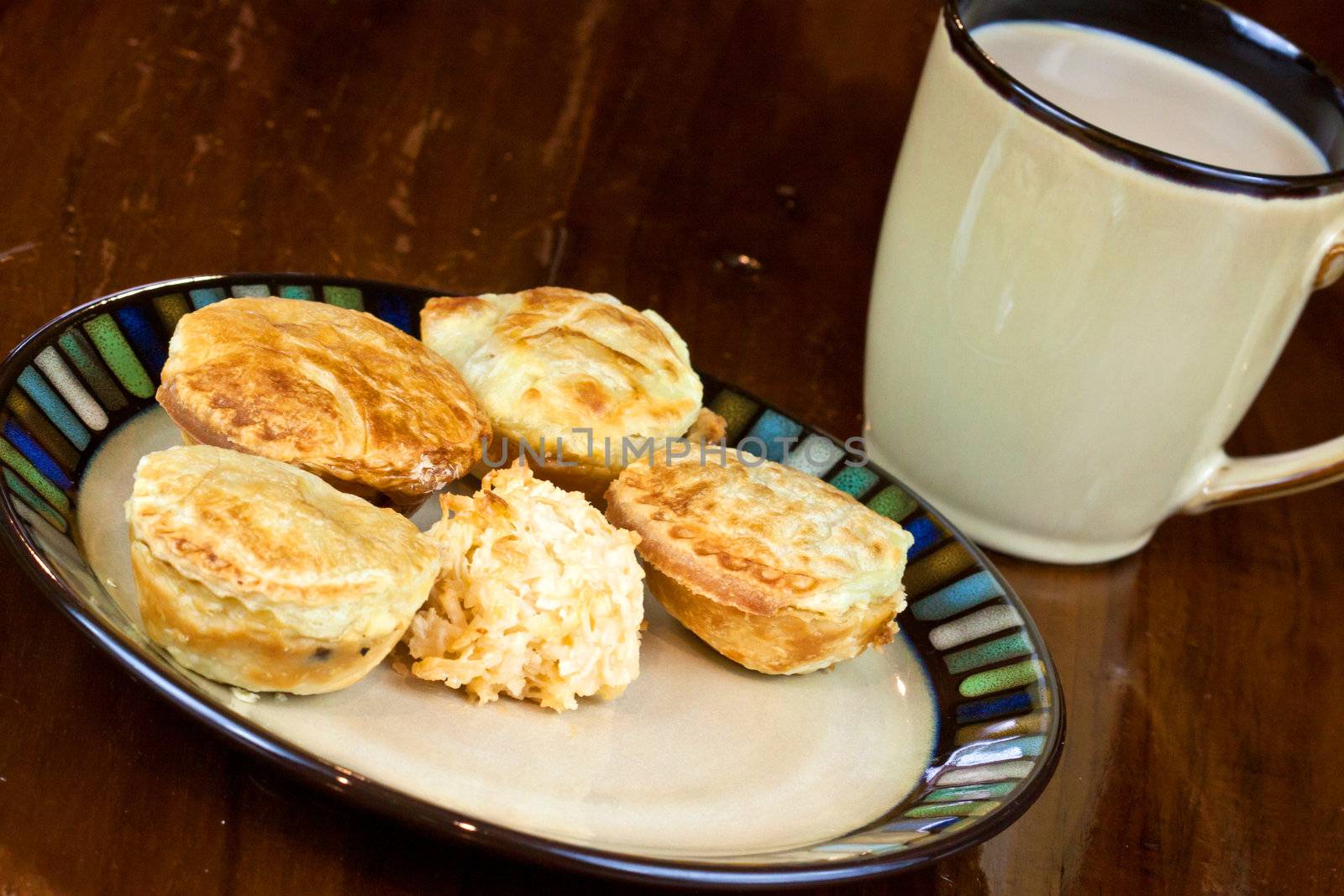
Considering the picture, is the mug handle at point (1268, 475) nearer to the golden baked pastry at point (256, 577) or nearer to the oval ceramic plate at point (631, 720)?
the oval ceramic plate at point (631, 720)

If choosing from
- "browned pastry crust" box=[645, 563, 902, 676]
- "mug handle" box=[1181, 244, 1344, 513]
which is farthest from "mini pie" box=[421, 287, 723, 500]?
"mug handle" box=[1181, 244, 1344, 513]

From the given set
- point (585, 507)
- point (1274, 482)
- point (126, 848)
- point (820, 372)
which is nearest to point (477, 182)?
point (820, 372)

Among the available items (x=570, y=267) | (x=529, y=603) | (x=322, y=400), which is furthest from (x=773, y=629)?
(x=570, y=267)

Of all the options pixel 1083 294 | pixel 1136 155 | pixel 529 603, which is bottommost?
pixel 529 603

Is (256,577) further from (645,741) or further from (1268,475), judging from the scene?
(1268,475)

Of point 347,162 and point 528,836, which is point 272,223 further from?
point 528,836
